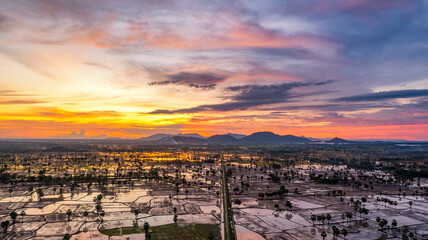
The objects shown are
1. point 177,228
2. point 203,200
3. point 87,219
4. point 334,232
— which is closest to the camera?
point 334,232

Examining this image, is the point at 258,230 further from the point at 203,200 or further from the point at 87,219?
the point at 87,219

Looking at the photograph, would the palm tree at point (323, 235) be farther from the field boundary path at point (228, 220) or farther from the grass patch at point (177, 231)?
the grass patch at point (177, 231)

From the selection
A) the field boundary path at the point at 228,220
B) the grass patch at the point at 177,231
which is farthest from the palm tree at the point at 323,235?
the grass patch at the point at 177,231

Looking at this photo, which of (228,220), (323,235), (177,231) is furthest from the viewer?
(228,220)

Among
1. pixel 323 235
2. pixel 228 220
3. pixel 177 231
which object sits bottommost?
pixel 177 231

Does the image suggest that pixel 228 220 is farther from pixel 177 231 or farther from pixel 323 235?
pixel 323 235

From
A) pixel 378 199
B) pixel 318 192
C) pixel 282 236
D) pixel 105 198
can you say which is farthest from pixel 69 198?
pixel 378 199

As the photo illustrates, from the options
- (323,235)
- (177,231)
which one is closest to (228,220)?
(177,231)

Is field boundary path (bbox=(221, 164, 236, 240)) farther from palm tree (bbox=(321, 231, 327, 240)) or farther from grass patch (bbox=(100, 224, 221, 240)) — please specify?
palm tree (bbox=(321, 231, 327, 240))
